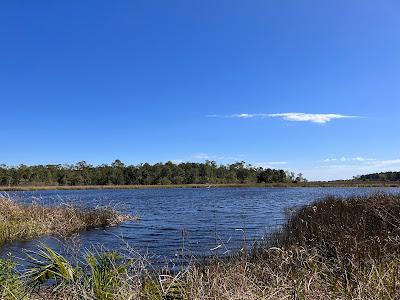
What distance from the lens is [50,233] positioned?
71.7 ft

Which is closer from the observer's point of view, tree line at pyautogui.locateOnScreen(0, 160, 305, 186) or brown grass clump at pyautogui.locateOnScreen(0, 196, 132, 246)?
brown grass clump at pyautogui.locateOnScreen(0, 196, 132, 246)

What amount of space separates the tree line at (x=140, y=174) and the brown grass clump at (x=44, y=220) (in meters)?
95.5

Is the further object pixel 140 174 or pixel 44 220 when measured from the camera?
pixel 140 174

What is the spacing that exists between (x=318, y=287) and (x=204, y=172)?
13924cm

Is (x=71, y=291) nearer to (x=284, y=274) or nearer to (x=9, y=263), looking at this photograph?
(x=9, y=263)

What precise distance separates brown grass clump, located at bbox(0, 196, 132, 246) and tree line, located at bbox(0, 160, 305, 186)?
313 feet

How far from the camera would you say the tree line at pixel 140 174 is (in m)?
122

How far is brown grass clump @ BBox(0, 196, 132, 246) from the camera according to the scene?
66.2ft

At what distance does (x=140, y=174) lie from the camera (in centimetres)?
13475

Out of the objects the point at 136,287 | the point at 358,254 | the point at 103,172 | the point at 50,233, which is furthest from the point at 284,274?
the point at 103,172

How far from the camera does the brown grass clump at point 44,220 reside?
20.2 metres

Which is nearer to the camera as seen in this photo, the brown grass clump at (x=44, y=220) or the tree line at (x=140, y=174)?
the brown grass clump at (x=44, y=220)

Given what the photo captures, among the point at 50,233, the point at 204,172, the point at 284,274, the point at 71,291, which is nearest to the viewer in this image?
the point at 71,291

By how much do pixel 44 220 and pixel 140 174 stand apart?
113 metres
